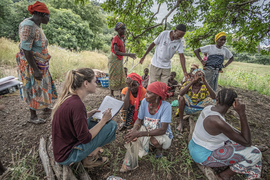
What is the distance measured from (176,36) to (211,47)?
3.66 ft

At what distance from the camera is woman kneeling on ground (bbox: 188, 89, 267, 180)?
1.60 metres

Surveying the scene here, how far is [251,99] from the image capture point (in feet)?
16.6

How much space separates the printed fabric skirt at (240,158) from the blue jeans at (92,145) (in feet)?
4.56

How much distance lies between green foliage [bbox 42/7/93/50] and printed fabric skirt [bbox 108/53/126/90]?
13350mm

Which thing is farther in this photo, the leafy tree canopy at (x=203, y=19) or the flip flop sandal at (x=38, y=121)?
the leafy tree canopy at (x=203, y=19)

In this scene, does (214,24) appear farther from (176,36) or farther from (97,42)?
(97,42)

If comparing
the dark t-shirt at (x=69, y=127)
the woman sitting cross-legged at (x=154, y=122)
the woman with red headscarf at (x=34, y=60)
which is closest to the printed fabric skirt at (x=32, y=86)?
the woman with red headscarf at (x=34, y=60)

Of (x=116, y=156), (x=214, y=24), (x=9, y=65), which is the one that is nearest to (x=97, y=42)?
(x=9, y=65)

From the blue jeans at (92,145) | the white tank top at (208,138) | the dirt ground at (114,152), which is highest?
the white tank top at (208,138)

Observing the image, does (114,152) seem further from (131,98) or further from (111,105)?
(131,98)

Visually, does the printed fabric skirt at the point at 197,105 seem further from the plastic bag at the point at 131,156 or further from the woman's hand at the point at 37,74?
the woman's hand at the point at 37,74

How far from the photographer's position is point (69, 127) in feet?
4.66

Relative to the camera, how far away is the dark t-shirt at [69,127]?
135cm

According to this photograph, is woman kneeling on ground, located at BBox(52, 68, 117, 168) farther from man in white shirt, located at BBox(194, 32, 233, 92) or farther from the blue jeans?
man in white shirt, located at BBox(194, 32, 233, 92)
